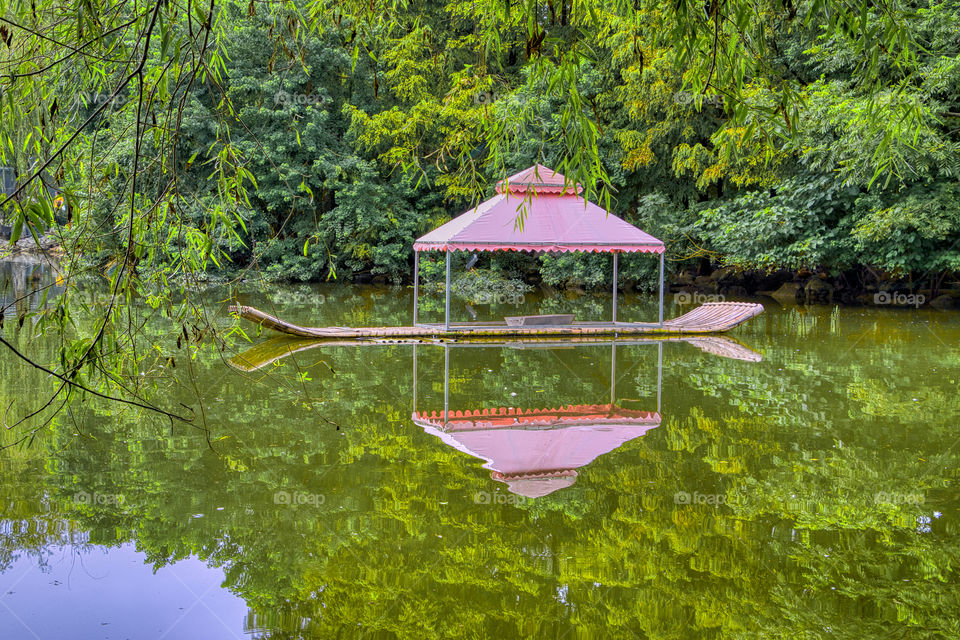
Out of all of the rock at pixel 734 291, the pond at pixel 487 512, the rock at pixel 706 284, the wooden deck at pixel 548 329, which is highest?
the pond at pixel 487 512

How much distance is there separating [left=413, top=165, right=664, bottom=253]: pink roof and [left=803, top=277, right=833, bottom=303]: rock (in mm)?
9877

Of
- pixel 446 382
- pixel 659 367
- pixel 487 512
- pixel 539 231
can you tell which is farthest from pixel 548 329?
pixel 487 512

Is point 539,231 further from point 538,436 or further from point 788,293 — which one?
point 788,293

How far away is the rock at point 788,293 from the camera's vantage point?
22.6 meters

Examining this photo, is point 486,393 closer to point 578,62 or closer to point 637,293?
point 578,62

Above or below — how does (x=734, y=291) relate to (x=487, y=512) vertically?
below

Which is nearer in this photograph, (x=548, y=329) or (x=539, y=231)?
(x=548, y=329)

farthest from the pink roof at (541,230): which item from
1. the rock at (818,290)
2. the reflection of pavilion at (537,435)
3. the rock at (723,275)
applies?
the rock at (723,275)

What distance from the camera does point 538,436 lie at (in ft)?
21.6

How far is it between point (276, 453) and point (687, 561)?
300cm

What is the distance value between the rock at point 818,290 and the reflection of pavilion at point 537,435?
1558cm

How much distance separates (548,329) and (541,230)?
5.44 ft

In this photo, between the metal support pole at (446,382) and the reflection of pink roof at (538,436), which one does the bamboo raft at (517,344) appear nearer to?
the metal support pole at (446,382)

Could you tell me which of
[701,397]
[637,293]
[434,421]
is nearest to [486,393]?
[434,421]
